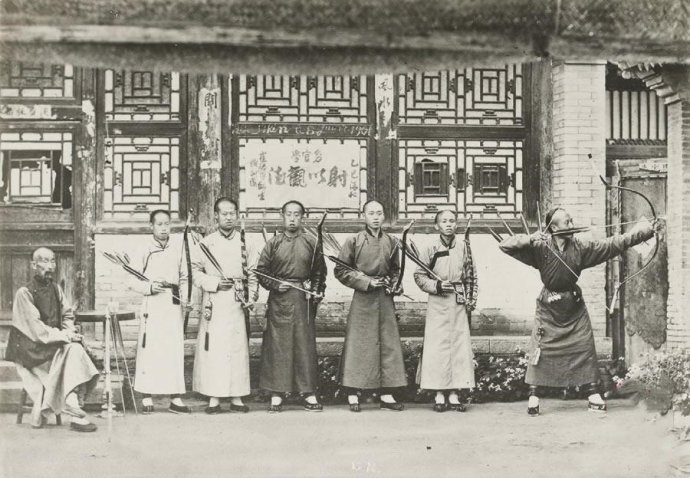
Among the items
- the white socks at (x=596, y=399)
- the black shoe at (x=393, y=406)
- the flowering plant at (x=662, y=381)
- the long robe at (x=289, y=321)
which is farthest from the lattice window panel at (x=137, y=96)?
the flowering plant at (x=662, y=381)

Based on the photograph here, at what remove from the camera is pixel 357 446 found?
708 centimetres

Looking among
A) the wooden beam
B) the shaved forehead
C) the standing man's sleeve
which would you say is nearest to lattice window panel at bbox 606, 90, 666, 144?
the standing man's sleeve

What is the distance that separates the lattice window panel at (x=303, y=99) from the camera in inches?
391

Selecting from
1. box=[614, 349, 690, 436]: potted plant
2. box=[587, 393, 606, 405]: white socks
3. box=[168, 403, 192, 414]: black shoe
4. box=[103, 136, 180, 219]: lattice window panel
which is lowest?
box=[168, 403, 192, 414]: black shoe

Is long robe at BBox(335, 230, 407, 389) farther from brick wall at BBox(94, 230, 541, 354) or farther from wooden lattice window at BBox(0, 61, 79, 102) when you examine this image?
wooden lattice window at BBox(0, 61, 79, 102)

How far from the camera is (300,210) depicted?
28.6ft

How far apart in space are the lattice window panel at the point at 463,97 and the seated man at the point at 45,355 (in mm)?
4510

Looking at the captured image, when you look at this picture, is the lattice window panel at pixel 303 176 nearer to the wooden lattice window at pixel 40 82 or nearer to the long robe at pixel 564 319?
the wooden lattice window at pixel 40 82

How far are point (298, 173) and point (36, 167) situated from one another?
2861 mm

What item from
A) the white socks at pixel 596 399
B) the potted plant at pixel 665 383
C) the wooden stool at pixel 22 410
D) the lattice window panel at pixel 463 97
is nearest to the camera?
the potted plant at pixel 665 383

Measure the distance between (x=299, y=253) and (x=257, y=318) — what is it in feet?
4.84

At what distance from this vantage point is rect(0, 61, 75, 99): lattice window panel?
9.69 meters

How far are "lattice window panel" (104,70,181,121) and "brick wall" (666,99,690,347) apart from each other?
5169 millimetres

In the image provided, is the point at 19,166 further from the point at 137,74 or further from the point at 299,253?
the point at 299,253
